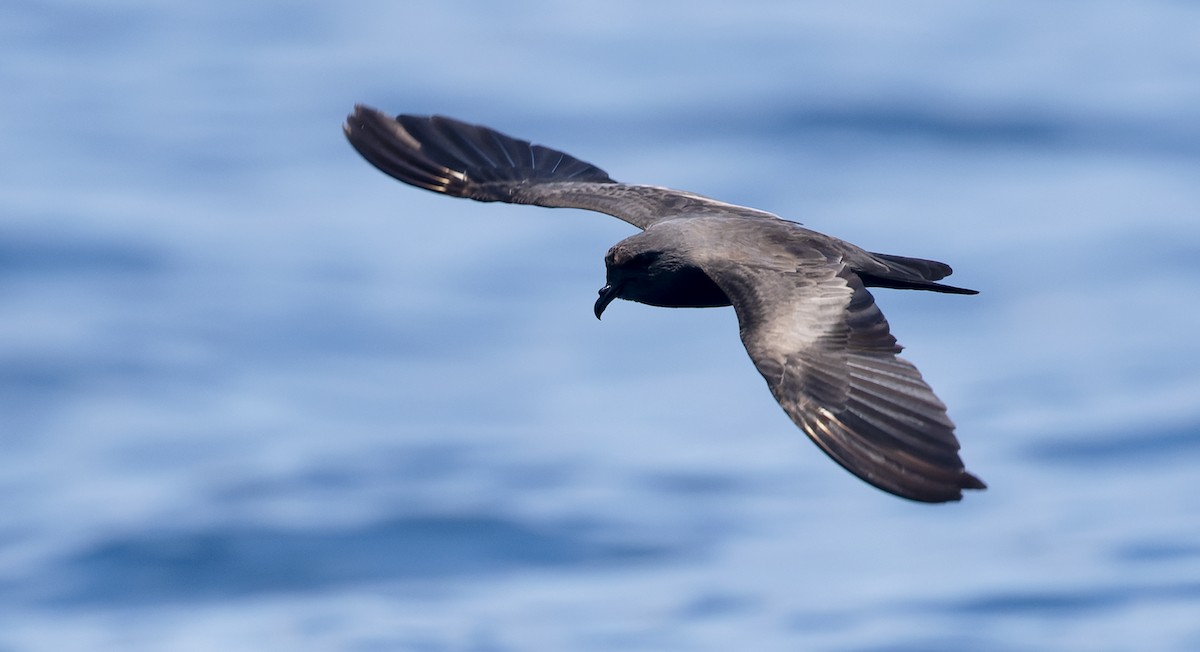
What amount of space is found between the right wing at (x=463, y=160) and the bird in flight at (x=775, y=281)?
1cm

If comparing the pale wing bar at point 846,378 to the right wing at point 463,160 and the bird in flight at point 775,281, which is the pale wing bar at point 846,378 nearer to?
the bird in flight at point 775,281

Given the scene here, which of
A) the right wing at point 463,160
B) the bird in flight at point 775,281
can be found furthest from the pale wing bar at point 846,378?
the right wing at point 463,160

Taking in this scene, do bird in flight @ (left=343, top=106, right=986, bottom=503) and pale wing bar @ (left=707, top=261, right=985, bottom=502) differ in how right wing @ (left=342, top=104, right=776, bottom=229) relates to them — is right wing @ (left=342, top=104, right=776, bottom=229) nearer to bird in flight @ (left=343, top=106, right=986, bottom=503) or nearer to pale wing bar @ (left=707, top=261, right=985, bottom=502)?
bird in flight @ (left=343, top=106, right=986, bottom=503)

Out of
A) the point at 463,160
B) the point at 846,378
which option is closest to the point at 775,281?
the point at 846,378

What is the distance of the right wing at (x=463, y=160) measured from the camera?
14047 millimetres

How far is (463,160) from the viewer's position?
566 inches

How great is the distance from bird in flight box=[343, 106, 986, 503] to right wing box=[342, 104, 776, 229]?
11mm

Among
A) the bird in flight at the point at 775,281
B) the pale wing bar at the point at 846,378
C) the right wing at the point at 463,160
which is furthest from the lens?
the right wing at the point at 463,160

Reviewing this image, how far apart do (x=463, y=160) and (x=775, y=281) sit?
4084mm

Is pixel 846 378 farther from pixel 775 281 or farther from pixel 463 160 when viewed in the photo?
pixel 463 160

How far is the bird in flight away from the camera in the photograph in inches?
389

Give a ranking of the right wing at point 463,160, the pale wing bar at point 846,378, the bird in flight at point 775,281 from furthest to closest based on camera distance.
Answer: the right wing at point 463,160 < the bird in flight at point 775,281 < the pale wing bar at point 846,378

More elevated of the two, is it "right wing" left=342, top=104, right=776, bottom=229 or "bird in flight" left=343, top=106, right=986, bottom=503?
"right wing" left=342, top=104, right=776, bottom=229

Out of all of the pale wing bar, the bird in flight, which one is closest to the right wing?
the bird in flight
